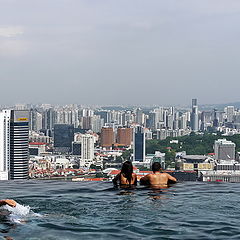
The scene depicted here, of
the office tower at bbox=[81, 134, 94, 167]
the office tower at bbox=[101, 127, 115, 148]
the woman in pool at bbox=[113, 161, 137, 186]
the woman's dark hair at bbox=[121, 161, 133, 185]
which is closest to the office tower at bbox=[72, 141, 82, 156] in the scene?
the office tower at bbox=[81, 134, 94, 167]

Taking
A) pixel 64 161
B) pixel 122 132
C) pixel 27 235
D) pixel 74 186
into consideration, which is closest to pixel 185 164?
pixel 64 161

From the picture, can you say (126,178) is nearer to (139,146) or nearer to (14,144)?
(14,144)

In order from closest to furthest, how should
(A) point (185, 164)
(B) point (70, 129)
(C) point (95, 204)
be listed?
1. (C) point (95, 204)
2. (A) point (185, 164)
3. (B) point (70, 129)

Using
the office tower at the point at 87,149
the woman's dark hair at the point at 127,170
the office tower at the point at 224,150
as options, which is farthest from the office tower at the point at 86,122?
the woman's dark hair at the point at 127,170

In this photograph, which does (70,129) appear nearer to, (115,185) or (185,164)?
(185,164)

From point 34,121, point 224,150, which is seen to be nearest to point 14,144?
point 224,150

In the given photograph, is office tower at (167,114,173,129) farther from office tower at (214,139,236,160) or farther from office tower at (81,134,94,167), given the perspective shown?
office tower at (214,139,236,160)

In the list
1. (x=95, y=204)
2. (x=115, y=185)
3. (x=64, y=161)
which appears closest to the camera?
(x=95, y=204)

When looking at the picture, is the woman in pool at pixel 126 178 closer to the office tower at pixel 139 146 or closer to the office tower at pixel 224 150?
the office tower at pixel 139 146
